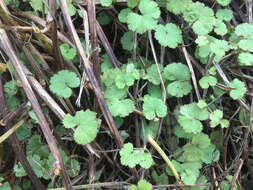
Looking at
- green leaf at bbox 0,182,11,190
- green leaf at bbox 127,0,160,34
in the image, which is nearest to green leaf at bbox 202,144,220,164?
green leaf at bbox 127,0,160,34

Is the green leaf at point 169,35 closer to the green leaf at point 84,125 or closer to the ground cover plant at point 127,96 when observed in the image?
the ground cover plant at point 127,96

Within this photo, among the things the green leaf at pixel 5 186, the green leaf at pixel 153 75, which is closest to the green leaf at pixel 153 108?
the green leaf at pixel 153 75

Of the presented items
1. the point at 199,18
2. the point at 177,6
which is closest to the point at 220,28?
the point at 199,18

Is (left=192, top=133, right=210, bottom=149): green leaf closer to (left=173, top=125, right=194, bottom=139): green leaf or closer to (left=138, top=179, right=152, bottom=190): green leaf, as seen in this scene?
(left=173, top=125, right=194, bottom=139): green leaf

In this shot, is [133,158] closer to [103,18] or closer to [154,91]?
[154,91]

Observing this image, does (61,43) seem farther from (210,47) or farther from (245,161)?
(245,161)

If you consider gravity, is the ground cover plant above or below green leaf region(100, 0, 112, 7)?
below
